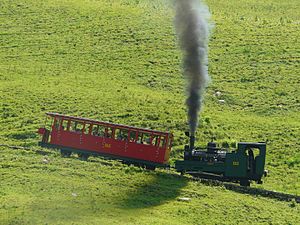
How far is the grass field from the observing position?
38.2 m

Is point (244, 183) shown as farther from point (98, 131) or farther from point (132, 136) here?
point (98, 131)

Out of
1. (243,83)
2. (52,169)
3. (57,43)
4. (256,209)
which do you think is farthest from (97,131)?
(57,43)

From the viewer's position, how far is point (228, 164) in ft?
143

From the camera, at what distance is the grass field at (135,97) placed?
38.2m

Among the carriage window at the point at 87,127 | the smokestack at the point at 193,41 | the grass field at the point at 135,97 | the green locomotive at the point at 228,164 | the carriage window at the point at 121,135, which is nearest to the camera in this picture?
the grass field at the point at 135,97

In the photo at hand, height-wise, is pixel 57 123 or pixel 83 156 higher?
pixel 57 123

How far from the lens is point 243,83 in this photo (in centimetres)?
6856

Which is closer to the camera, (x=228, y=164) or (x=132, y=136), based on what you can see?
(x=228, y=164)

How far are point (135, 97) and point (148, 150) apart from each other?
1767 cm

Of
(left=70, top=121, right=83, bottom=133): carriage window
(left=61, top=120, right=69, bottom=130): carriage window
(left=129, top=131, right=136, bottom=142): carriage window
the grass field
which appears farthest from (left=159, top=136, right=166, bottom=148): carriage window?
(left=61, top=120, right=69, bottom=130): carriage window

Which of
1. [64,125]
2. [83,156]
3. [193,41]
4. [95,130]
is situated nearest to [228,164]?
[193,41]

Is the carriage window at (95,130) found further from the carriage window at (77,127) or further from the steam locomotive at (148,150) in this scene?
the carriage window at (77,127)

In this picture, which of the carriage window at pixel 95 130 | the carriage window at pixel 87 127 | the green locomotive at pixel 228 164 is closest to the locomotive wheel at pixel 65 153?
the carriage window at pixel 87 127

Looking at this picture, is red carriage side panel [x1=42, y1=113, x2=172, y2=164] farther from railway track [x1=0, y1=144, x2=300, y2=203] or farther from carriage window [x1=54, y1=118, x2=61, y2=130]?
railway track [x1=0, y1=144, x2=300, y2=203]
